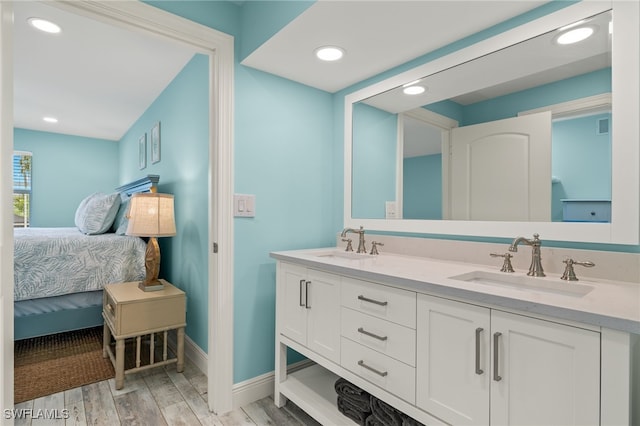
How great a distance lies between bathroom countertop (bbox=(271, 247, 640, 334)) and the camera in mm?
808

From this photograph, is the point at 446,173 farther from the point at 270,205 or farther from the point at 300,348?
the point at 300,348

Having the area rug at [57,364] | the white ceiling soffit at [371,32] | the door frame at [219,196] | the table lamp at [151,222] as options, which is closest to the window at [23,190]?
the area rug at [57,364]

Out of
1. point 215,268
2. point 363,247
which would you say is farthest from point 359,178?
point 215,268

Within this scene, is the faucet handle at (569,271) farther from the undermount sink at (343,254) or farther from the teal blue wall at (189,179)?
the teal blue wall at (189,179)

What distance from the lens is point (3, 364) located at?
110 cm

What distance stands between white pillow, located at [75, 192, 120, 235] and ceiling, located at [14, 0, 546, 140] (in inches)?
44.2

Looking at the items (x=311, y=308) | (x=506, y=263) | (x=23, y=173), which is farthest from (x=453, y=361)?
(x=23, y=173)

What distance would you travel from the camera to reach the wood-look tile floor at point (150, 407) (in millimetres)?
1757

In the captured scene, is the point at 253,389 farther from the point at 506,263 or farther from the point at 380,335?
the point at 506,263

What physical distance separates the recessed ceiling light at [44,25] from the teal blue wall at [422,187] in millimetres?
2462

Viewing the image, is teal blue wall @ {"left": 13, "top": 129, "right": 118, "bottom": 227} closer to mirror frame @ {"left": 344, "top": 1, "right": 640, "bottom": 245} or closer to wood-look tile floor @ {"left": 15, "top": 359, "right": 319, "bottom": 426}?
wood-look tile floor @ {"left": 15, "top": 359, "right": 319, "bottom": 426}

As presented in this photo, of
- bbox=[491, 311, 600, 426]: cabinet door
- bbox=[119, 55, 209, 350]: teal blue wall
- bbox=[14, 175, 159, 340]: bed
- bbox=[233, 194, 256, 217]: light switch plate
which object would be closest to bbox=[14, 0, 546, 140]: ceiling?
bbox=[119, 55, 209, 350]: teal blue wall

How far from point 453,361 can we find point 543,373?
0.25 metres

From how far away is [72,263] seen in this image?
9.20ft
